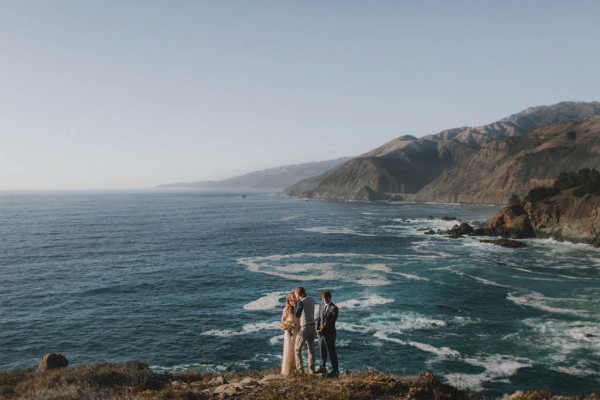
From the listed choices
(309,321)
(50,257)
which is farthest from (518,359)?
(50,257)

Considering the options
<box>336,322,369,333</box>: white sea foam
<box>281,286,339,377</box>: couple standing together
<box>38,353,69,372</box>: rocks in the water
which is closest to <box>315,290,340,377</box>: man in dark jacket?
<box>281,286,339,377</box>: couple standing together

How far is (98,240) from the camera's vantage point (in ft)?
245

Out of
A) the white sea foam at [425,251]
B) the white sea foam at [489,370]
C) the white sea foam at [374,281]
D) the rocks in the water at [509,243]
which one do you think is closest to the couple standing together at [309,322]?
the white sea foam at [489,370]

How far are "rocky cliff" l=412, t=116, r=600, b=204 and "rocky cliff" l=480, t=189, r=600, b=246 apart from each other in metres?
77.9

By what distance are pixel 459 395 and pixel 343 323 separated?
18.8m

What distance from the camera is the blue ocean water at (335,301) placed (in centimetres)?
2550

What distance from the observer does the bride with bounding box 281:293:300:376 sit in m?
14.0

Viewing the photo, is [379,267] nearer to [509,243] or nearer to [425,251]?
[425,251]

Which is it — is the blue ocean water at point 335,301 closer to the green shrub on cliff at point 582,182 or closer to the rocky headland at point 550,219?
the rocky headland at point 550,219

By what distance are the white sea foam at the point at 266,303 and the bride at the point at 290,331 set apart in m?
21.6

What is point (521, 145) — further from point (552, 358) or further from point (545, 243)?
point (552, 358)

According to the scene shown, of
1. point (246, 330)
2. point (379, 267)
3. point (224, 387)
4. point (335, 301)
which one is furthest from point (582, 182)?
point (224, 387)

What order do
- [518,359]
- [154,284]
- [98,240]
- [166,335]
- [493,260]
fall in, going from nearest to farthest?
[518,359]
[166,335]
[154,284]
[493,260]
[98,240]

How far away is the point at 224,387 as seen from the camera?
13867mm
